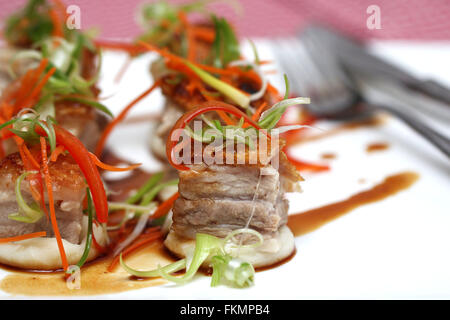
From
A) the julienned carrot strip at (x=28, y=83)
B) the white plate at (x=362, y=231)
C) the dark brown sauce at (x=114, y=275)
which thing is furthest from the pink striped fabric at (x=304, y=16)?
the dark brown sauce at (x=114, y=275)

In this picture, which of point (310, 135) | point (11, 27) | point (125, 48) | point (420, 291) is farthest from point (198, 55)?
point (420, 291)

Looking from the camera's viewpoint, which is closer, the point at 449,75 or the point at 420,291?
A: the point at 420,291

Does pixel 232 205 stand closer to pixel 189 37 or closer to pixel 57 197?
pixel 57 197

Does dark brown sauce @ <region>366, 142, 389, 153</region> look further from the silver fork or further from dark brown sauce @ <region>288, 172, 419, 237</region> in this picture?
dark brown sauce @ <region>288, 172, 419, 237</region>

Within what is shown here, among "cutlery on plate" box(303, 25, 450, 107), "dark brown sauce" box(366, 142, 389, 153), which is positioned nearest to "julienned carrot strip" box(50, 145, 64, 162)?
"dark brown sauce" box(366, 142, 389, 153)

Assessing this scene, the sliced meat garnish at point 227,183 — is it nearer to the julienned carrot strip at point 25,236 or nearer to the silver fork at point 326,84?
the julienned carrot strip at point 25,236
